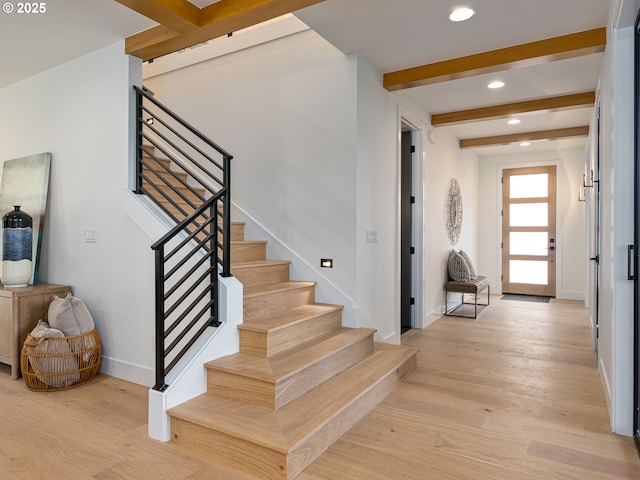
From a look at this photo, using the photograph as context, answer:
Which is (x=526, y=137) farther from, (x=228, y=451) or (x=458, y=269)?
(x=228, y=451)

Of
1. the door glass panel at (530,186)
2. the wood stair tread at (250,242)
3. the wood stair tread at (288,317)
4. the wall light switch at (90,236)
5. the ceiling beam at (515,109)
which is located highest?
the ceiling beam at (515,109)

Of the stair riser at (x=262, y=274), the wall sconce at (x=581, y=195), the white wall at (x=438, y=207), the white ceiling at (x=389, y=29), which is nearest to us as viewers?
the white ceiling at (x=389, y=29)

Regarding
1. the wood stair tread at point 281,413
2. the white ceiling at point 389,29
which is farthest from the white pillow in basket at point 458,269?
the wood stair tread at point 281,413

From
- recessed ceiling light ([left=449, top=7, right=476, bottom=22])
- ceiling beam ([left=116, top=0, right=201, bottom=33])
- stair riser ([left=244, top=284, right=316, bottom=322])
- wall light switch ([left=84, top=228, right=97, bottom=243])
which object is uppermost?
recessed ceiling light ([left=449, top=7, right=476, bottom=22])

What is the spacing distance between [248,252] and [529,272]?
6223 mm

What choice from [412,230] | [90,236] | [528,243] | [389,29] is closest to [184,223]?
[90,236]

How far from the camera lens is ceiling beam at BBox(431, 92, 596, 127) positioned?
472 cm

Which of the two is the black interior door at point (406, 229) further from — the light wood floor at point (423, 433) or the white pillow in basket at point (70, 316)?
the white pillow in basket at point (70, 316)

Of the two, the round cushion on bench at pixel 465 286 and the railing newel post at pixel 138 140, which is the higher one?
the railing newel post at pixel 138 140

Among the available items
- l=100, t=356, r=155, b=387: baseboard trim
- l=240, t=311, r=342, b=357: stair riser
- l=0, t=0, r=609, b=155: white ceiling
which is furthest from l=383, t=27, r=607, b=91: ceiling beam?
l=100, t=356, r=155, b=387: baseboard trim

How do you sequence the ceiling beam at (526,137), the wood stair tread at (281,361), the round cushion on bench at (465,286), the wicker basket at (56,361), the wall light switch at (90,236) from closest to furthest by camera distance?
the wood stair tread at (281,361), the wicker basket at (56,361), the wall light switch at (90,236), the round cushion on bench at (465,286), the ceiling beam at (526,137)

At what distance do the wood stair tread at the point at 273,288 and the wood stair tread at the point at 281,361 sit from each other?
470mm

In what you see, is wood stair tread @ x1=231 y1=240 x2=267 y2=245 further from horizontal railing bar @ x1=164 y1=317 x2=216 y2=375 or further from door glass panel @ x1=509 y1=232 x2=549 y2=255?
door glass panel @ x1=509 y1=232 x2=549 y2=255

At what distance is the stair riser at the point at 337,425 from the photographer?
2041 millimetres
